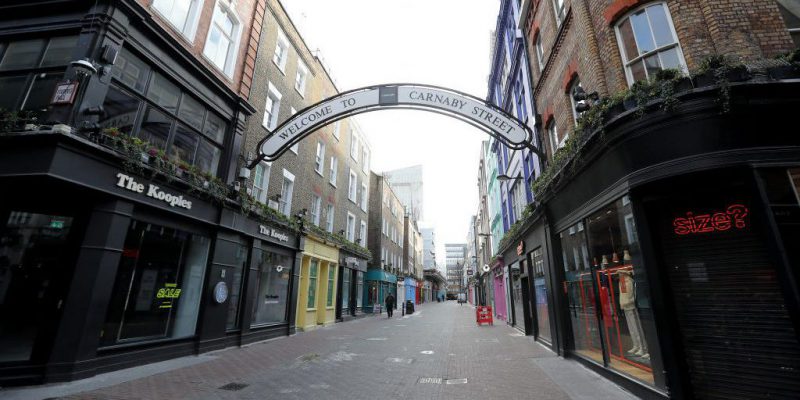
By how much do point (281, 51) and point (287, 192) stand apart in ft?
21.4

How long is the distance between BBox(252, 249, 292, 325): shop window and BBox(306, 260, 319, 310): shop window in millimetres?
→ 2050

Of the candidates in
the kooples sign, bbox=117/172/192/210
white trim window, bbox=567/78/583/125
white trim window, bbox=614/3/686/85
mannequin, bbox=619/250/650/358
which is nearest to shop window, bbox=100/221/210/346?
the kooples sign, bbox=117/172/192/210

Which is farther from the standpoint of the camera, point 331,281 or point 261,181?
point 331,281

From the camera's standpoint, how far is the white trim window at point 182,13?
350 inches

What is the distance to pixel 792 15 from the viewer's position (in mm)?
5586

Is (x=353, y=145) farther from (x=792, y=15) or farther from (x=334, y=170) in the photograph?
(x=792, y=15)

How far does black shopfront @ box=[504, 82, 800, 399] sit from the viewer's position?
4523mm

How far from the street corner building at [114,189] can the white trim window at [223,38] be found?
74 millimetres

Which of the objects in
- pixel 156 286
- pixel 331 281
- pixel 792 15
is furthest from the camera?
pixel 331 281

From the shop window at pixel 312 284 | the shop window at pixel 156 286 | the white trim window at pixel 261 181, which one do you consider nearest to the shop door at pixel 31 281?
the shop window at pixel 156 286

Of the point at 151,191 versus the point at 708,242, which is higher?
the point at 151,191

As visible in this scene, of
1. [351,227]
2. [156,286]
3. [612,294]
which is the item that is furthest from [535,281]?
[351,227]

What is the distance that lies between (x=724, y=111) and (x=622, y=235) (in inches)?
102

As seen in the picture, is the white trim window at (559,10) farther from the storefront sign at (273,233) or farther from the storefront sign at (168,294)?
the storefront sign at (168,294)
